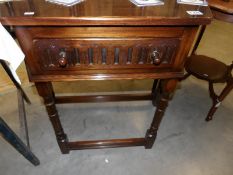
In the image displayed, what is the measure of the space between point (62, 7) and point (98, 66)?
0.74 ft

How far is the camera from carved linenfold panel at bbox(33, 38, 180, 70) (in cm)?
63

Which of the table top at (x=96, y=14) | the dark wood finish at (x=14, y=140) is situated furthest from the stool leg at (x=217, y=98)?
the dark wood finish at (x=14, y=140)

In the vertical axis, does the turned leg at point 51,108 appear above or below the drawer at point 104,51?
below

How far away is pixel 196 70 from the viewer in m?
1.32

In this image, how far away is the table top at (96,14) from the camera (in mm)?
549

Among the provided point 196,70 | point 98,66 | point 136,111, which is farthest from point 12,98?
point 196,70

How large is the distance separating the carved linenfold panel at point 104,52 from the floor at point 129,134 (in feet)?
2.26

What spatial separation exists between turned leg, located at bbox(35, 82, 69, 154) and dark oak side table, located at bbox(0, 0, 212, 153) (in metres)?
0.01

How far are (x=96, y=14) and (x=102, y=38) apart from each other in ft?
0.27

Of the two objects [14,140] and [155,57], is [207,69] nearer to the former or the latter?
[155,57]

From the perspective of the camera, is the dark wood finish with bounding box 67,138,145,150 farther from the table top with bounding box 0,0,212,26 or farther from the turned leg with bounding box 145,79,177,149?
the table top with bounding box 0,0,212,26

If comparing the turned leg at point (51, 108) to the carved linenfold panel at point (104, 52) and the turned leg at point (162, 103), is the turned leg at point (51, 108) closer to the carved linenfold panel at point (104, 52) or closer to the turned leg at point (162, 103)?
the carved linenfold panel at point (104, 52)

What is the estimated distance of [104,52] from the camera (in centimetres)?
68

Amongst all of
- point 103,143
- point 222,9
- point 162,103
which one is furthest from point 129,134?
point 222,9
